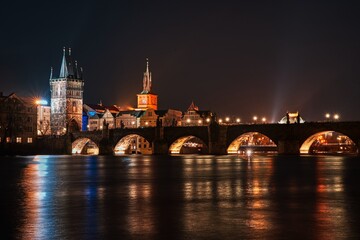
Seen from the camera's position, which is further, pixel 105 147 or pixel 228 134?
pixel 105 147

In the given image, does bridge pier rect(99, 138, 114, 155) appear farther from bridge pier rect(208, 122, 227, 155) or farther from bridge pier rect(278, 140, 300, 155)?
bridge pier rect(278, 140, 300, 155)

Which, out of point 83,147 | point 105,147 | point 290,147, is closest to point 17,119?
point 105,147

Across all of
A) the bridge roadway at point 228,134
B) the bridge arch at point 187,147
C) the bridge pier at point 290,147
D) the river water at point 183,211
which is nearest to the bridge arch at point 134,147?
the bridge roadway at point 228,134

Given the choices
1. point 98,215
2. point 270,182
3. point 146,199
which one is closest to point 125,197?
point 146,199

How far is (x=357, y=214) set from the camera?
24.0 metres

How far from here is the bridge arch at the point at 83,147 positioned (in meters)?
165

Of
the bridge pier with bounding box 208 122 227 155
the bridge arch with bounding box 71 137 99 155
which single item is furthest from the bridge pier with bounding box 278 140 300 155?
the bridge arch with bounding box 71 137 99 155

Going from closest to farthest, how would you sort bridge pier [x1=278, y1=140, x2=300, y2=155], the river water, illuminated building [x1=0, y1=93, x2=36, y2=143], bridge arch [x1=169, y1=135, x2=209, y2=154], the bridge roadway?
the river water < the bridge roadway < bridge pier [x1=278, y1=140, x2=300, y2=155] < bridge arch [x1=169, y1=135, x2=209, y2=154] < illuminated building [x1=0, y1=93, x2=36, y2=143]

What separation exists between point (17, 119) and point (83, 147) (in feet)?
93.1

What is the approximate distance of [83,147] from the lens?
176875 millimetres

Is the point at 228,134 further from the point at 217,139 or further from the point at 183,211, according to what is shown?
the point at 183,211

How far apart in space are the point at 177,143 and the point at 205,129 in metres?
13.4

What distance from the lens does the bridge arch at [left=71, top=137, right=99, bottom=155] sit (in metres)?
165

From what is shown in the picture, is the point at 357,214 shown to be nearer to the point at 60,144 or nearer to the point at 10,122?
the point at 10,122
